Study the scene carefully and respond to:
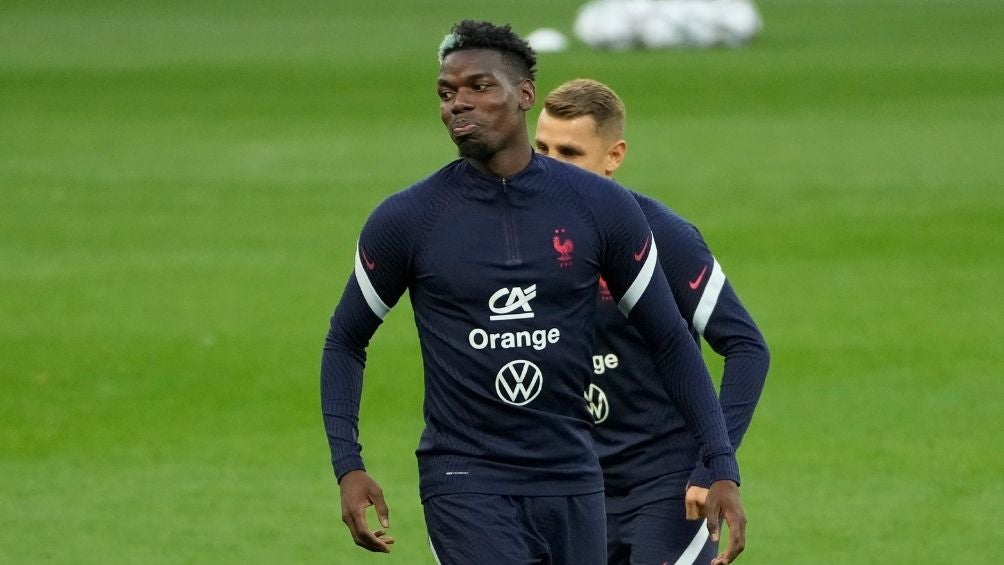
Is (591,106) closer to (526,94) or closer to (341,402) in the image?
(526,94)

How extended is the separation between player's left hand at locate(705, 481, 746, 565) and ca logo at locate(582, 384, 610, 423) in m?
1.04

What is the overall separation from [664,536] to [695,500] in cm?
54

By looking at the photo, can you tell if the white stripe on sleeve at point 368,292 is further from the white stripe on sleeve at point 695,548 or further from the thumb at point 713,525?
the white stripe on sleeve at point 695,548

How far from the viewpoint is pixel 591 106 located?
6676 mm

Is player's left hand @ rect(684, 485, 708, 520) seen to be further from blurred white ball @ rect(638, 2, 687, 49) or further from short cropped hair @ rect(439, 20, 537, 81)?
blurred white ball @ rect(638, 2, 687, 49)

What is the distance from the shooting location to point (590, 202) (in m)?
5.28

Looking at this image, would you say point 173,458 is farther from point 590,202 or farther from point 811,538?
point 590,202

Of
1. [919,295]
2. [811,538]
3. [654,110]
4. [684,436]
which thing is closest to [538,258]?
[684,436]

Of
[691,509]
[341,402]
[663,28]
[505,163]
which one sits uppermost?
[663,28]

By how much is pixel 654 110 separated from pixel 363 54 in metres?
13.1

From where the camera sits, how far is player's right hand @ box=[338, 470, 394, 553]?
17.0 feet

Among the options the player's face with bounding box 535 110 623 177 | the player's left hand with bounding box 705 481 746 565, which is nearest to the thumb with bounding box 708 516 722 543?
the player's left hand with bounding box 705 481 746 565

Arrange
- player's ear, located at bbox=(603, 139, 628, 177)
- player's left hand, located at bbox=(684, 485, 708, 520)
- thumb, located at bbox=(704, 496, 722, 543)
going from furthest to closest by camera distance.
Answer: player's ear, located at bbox=(603, 139, 628, 177) → player's left hand, located at bbox=(684, 485, 708, 520) → thumb, located at bbox=(704, 496, 722, 543)

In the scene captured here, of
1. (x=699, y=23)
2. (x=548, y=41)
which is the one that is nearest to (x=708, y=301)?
(x=548, y=41)
